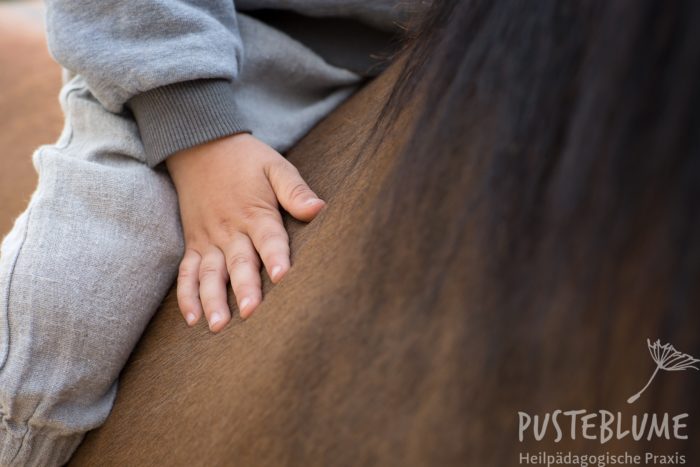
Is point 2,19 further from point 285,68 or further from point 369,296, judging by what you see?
point 369,296

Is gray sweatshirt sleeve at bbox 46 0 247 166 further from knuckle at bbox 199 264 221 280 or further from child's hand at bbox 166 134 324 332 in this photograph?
knuckle at bbox 199 264 221 280

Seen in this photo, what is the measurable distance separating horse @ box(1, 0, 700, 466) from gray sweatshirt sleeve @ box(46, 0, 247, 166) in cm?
31

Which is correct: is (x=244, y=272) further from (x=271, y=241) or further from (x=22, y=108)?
(x=22, y=108)

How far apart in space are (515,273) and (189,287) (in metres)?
0.36

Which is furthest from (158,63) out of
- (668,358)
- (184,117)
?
(668,358)

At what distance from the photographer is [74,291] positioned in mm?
612

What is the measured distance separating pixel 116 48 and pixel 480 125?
0.45 metres

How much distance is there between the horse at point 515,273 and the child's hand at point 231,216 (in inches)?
5.2

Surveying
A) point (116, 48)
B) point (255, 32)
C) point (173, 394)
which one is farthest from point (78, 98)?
point (173, 394)

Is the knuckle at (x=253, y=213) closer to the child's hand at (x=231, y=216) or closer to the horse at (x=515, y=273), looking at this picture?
the child's hand at (x=231, y=216)

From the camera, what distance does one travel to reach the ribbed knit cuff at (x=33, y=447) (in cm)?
60

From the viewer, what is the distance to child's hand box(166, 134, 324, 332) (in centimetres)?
62

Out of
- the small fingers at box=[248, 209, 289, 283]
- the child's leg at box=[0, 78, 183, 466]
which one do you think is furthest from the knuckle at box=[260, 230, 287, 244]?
the child's leg at box=[0, 78, 183, 466]

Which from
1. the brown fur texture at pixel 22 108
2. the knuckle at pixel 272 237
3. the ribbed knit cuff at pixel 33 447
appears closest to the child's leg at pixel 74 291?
the ribbed knit cuff at pixel 33 447
